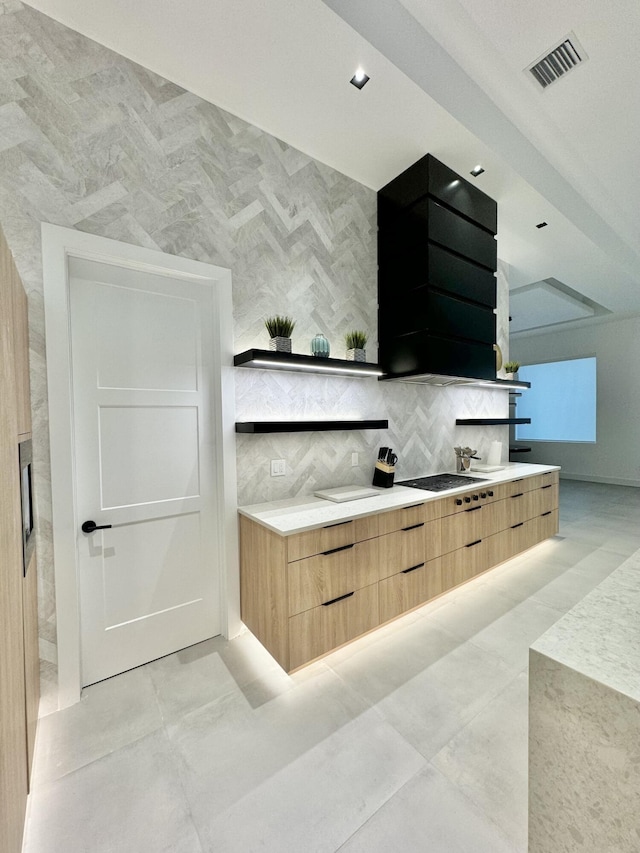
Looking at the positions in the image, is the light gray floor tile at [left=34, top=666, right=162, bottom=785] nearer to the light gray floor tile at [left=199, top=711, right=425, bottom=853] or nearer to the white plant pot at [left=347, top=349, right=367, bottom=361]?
the light gray floor tile at [left=199, top=711, right=425, bottom=853]

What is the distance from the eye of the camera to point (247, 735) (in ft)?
5.21

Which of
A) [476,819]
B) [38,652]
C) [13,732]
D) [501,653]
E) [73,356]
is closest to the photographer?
[13,732]

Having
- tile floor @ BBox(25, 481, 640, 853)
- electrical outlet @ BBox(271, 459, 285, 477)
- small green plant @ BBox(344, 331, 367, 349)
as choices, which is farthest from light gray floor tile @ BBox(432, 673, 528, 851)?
small green plant @ BBox(344, 331, 367, 349)

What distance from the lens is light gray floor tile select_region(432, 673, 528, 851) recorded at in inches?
49.4

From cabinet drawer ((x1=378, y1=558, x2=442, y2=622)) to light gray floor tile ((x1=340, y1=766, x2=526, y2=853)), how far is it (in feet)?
3.08

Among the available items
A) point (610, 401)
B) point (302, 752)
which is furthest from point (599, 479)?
point (302, 752)

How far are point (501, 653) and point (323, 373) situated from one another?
7.15ft

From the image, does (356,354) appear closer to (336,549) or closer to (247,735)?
(336,549)

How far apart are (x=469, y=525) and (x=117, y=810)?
258cm

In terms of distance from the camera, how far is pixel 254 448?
7.82ft

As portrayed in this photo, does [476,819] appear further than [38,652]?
No

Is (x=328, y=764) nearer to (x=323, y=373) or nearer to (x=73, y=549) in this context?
(x=73, y=549)

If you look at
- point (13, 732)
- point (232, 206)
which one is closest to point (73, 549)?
point (13, 732)

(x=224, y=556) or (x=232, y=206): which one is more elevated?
(x=232, y=206)
